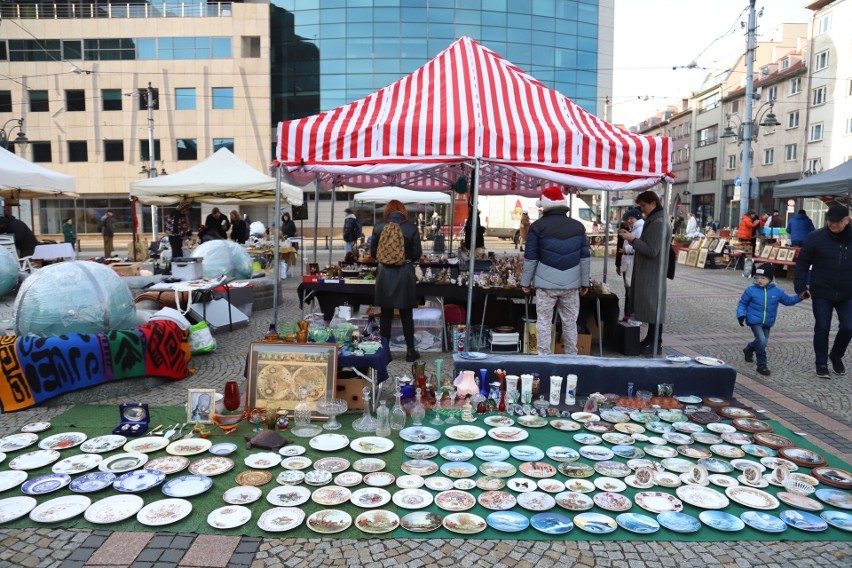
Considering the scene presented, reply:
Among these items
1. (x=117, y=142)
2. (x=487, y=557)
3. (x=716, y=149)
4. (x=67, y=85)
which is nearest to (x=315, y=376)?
(x=487, y=557)

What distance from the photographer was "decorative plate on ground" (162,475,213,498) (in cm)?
365

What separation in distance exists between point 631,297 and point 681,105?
6177 cm

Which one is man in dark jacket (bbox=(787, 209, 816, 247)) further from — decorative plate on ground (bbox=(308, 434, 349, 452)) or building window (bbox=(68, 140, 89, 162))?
building window (bbox=(68, 140, 89, 162))

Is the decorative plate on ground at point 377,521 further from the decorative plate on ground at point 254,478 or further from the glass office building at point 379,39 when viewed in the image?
the glass office building at point 379,39

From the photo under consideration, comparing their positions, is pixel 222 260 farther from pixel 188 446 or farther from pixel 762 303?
pixel 762 303

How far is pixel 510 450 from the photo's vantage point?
14.5 feet

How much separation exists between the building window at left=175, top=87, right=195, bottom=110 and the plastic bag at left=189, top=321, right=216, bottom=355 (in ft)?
104

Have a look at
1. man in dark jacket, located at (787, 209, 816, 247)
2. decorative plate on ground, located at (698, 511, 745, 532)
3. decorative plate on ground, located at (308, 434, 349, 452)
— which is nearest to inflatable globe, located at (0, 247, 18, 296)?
decorative plate on ground, located at (308, 434, 349, 452)

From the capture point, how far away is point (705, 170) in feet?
161

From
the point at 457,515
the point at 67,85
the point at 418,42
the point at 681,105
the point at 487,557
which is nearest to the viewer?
the point at 487,557

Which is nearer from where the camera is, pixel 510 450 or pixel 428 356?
Result: pixel 510 450

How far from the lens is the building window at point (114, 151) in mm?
34500

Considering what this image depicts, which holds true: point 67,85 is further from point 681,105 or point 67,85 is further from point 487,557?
point 681,105

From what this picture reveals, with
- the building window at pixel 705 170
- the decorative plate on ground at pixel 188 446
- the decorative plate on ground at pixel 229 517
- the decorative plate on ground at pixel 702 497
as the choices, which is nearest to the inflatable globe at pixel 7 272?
the decorative plate on ground at pixel 188 446
